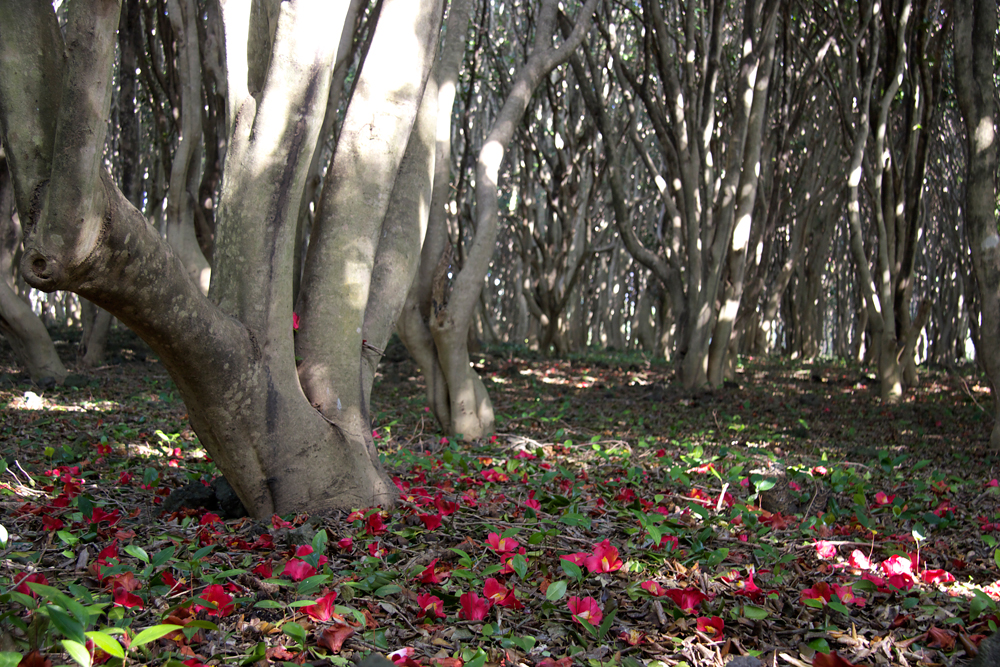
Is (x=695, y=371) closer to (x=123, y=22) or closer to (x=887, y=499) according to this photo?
(x=887, y=499)

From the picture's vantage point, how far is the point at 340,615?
1.92 metres

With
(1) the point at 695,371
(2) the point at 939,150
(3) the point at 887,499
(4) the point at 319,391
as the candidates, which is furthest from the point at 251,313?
(2) the point at 939,150

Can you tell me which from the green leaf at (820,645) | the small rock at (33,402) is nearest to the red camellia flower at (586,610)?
the green leaf at (820,645)

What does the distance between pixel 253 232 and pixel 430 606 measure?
5.09ft

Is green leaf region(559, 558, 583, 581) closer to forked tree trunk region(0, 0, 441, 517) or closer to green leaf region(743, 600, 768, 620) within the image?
green leaf region(743, 600, 768, 620)

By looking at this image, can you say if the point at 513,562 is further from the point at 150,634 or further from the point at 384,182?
the point at 384,182

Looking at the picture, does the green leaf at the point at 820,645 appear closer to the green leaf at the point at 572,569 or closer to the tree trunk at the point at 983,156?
the green leaf at the point at 572,569

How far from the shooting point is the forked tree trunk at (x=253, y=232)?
6.21ft

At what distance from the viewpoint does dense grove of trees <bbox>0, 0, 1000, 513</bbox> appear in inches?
80.0

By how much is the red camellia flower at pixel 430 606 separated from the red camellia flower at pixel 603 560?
1.71 feet

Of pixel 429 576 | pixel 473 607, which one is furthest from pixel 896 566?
pixel 429 576

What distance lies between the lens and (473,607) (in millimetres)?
1961

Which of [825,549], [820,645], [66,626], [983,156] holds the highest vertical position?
[983,156]

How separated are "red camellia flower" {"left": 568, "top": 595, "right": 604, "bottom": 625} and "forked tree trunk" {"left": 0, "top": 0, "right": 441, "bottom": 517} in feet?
4.38
